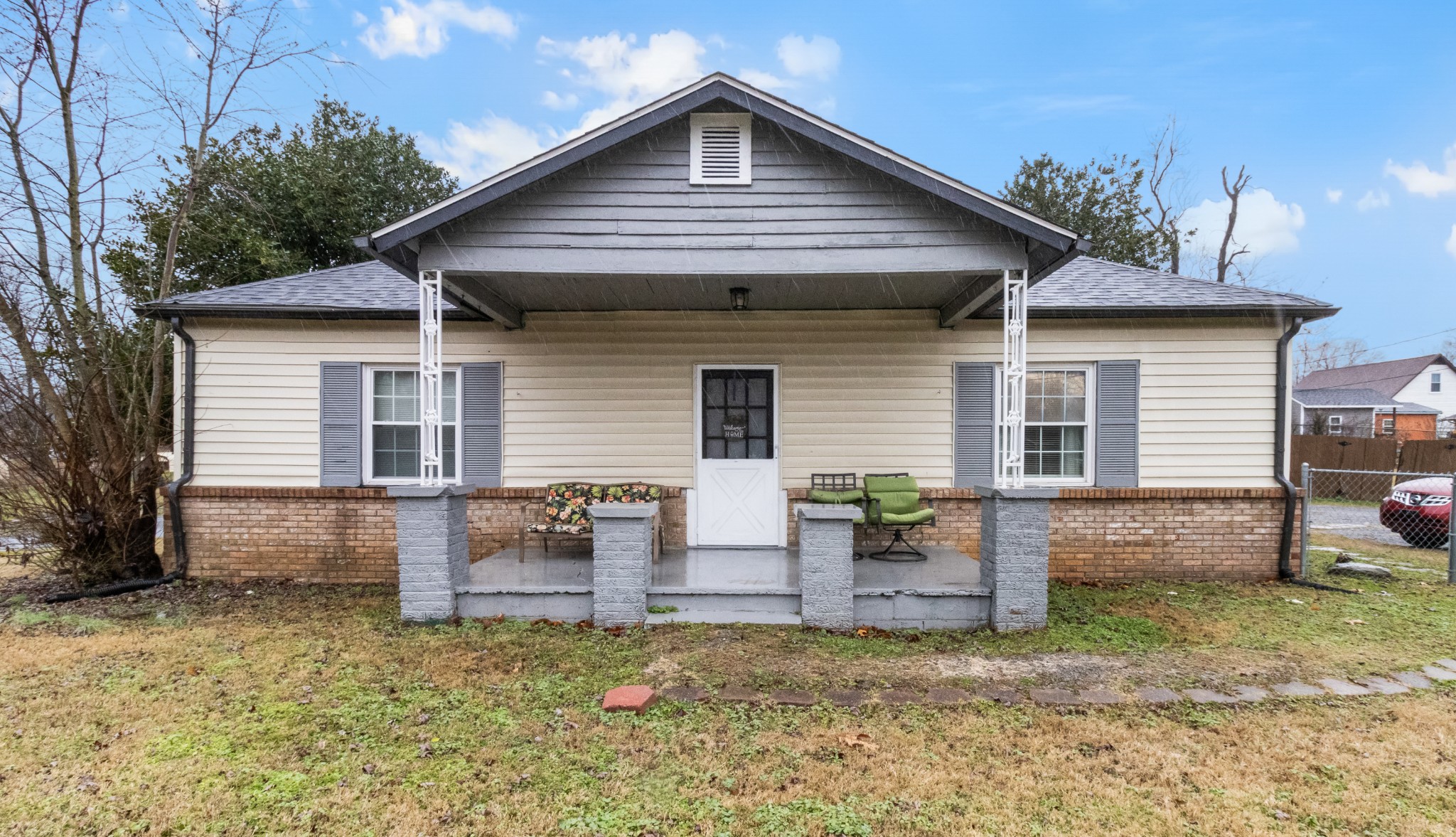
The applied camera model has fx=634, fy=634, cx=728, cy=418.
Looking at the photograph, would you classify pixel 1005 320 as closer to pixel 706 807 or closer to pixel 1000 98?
pixel 706 807

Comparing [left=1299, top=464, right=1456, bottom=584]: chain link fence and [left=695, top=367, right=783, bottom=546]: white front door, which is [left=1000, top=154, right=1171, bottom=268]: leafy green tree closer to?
[left=1299, top=464, right=1456, bottom=584]: chain link fence

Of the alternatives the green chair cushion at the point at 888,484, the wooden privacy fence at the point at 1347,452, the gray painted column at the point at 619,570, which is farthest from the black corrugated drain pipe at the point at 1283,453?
the wooden privacy fence at the point at 1347,452

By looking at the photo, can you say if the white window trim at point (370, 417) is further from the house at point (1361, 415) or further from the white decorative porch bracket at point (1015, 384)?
the house at point (1361, 415)

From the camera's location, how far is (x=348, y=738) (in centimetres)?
323

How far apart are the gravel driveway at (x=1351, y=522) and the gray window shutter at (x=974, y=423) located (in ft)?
22.9

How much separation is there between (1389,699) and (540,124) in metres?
27.1

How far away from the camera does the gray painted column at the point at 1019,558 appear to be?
15.9ft

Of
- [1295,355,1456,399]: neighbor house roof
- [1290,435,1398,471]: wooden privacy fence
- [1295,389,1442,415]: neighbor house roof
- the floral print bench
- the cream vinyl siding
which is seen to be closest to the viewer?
the floral print bench

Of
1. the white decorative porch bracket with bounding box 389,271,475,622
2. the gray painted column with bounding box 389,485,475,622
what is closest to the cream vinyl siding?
the white decorative porch bracket with bounding box 389,271,475,622

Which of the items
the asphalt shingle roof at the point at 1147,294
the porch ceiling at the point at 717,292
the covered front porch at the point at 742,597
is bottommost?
the covered front porch at the point at 742,597

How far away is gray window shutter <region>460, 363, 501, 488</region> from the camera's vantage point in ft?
22.0

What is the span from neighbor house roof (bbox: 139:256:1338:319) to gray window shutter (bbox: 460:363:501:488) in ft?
2.17

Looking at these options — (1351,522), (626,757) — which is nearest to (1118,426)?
(626,757)

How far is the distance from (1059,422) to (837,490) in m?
2.52
